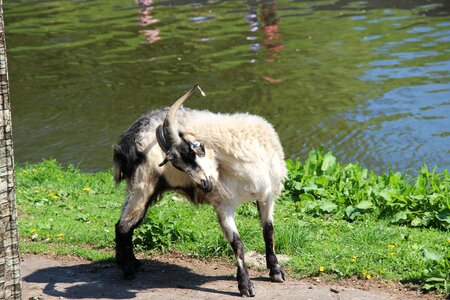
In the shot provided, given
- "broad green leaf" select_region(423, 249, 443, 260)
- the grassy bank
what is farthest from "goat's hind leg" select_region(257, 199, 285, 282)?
"broad green leaf" select_region(423, 249, 443, 260)

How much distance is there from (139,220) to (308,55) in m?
11.9

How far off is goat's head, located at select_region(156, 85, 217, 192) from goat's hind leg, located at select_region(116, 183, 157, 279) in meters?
0.58

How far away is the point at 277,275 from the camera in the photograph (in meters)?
7.02

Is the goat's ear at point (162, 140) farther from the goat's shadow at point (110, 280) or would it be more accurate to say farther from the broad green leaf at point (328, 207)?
the broad green leaf at point (328, 207)

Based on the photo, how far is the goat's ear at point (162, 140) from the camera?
6.68m

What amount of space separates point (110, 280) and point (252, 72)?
35.0ft

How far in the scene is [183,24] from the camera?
2242cm

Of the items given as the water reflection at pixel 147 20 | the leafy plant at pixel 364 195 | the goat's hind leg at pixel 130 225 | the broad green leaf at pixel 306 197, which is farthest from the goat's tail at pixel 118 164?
the water reflection at pixel 147 20

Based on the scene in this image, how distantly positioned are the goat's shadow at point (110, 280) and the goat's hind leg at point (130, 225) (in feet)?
0.40

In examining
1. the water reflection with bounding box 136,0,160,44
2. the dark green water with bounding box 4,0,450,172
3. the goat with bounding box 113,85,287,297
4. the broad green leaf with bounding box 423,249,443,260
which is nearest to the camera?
the goat with bounding box 113,85,287,297

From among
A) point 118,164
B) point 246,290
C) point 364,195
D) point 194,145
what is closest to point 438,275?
point 246,290

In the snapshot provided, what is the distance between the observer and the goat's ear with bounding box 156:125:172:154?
6.68 m

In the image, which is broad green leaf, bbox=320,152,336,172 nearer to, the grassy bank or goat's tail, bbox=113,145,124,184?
the grassy bank

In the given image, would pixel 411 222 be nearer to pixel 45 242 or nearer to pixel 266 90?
pixel 45 242
